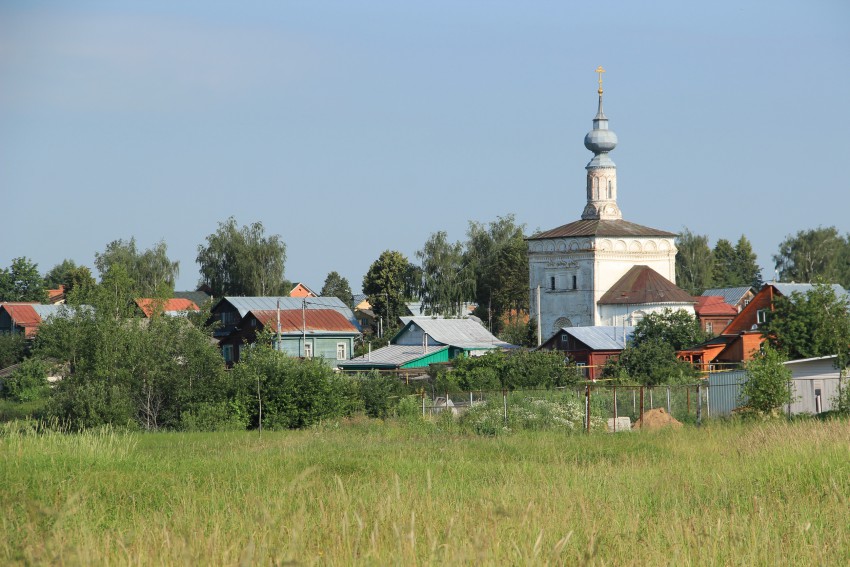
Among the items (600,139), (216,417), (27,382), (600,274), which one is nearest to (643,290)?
(600,274)

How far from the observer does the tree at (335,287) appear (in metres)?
101

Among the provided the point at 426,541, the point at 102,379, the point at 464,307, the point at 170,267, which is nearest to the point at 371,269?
the point at 464,307

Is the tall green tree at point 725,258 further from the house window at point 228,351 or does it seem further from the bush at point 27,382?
the bush at point 27,382

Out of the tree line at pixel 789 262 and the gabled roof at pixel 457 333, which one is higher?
the tree line at pixel 789 262

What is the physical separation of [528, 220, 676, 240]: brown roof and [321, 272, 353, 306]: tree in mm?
40353

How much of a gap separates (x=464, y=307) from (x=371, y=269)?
7.50 metres

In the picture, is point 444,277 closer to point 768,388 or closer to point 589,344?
point 589,344

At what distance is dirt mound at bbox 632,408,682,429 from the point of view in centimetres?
2306

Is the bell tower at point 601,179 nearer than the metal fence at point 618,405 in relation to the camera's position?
No

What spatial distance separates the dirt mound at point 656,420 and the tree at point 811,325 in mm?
13322

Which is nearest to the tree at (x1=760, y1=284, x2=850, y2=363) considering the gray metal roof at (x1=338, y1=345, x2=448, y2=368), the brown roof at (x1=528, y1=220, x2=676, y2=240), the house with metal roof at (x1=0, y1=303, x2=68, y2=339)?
the gray metal roof at (x1=338, y1=345, x2=448, y2=368)

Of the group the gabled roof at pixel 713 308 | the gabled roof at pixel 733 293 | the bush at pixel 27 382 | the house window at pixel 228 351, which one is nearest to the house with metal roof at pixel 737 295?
the gabled roof at pixel 733 293

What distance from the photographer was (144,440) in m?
21.0

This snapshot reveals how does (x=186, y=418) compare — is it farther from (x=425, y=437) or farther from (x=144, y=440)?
(x=425, y=437)
